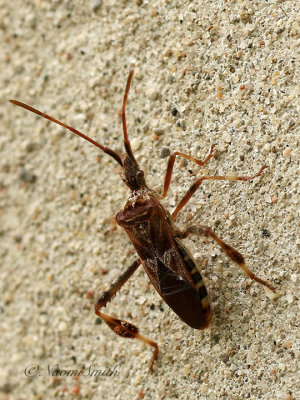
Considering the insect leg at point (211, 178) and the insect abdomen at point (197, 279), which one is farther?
the insect leg at point (211, 178)

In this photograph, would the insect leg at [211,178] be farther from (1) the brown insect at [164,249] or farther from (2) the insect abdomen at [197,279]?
(2) the insect abdomen at [197,279]

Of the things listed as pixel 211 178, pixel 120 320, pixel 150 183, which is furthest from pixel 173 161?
pixel 120 320

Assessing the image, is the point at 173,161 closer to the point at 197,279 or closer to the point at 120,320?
the point at 197,279

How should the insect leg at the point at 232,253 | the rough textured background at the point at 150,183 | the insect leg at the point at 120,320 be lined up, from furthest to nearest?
the insect leg at the point at 120,320
the rough textured background at the point at 150,183
the insect leg at the point at 232,253

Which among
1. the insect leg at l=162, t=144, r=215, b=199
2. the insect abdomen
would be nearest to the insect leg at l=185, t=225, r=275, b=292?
the insect abdomen

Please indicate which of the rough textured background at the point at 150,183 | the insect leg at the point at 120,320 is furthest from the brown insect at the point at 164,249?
the rough textured background at the point at 150,183
